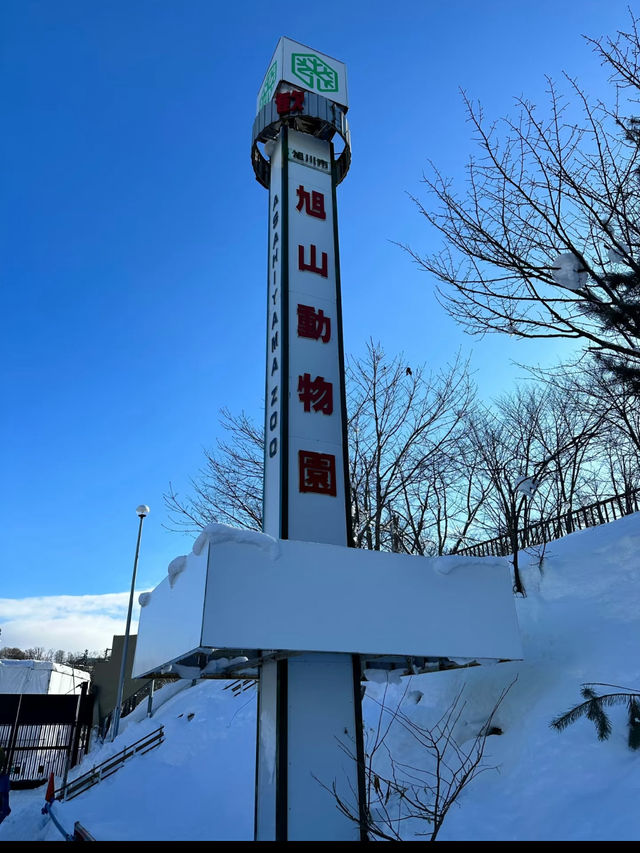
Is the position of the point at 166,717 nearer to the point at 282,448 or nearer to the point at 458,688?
the point at 458,688

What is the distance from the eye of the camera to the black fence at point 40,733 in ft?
76.1

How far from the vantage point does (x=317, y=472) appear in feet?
31.7

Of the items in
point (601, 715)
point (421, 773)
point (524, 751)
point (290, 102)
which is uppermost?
point (290, 102)

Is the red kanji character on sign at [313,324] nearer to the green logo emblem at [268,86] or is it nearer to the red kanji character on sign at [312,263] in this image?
the red kanji character on sign at [312,263]

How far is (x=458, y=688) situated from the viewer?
476 inches

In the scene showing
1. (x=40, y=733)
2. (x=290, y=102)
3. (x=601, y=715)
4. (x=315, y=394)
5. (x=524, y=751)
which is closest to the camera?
(x=601, y=715)

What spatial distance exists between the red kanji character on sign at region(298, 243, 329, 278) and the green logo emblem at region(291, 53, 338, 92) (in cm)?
491

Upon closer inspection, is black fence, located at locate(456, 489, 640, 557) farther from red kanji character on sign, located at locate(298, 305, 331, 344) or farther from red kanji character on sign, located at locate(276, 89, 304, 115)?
red kanji character on sign, located at locate(276, 89, 304, 115)

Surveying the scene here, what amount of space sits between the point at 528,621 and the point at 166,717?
53.5ft

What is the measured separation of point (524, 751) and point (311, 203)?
34.2 feet

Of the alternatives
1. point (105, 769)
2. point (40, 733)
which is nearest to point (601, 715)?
point (105, 769)

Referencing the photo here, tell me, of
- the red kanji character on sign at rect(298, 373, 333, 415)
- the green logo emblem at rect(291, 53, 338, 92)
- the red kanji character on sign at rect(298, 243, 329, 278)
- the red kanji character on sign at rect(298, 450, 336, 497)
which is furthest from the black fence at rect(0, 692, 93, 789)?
the green logo emblem at rect(291, 53, 338, 92)

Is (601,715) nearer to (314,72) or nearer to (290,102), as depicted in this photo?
(290,102)

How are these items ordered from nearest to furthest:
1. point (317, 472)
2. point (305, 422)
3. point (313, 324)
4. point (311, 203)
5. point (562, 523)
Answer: point (317, 472) < point (305, 422) < point (313, 324) < point (311, 203) < point (562, 523)
